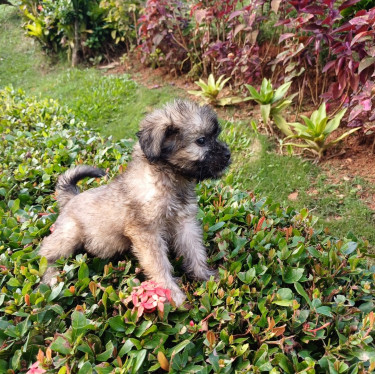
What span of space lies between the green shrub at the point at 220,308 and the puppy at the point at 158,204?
17 centimetres

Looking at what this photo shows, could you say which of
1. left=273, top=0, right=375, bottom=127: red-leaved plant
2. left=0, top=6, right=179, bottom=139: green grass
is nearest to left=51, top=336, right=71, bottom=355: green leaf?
left=273, top=0, right=375, bottom=127: red-leaved plant

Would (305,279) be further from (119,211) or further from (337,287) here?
(119,211)

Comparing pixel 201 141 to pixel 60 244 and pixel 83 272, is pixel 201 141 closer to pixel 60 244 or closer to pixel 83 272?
pixel 83 272

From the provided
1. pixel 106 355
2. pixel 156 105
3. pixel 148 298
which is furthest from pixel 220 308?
pixel 156 105

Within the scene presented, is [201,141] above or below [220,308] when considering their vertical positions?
above

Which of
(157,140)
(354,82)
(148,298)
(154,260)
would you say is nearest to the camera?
(148,298)

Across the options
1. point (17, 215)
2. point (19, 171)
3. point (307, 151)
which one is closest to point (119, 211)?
point (17, 215)

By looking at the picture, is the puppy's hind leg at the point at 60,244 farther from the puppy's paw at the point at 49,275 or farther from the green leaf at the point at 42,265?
the green leaf at the point at 42,265

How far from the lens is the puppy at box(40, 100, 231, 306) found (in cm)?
278

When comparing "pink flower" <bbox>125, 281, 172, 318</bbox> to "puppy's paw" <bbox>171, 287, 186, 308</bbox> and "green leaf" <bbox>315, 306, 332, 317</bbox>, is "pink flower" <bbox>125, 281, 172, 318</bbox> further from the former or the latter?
"green leaf" <bbox>315, 306, 332, 317</bbox>

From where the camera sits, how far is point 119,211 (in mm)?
3012

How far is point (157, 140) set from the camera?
2.69 metres

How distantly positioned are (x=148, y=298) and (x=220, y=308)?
533 millimetres

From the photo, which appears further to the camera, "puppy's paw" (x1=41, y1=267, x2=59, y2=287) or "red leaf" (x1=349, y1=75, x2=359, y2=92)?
"red leaf" (x1=349, y1=75, x2=359, y2=92)
